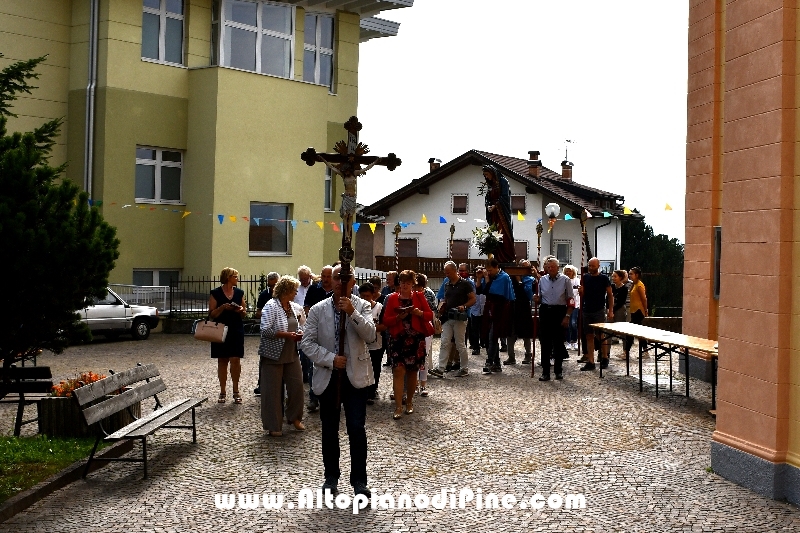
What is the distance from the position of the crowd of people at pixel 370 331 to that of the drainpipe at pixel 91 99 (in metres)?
10.5

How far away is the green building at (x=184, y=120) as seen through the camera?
25.5 meters

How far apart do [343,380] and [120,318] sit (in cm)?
1609

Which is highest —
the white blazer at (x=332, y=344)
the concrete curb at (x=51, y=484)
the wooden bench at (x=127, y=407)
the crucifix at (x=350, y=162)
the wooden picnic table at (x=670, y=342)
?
the crucifix at (x=350, y=162)

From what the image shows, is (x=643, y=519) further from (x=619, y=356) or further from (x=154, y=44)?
(x=154, y=44)

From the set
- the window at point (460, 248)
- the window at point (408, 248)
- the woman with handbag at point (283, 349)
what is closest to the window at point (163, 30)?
the woman with handbag at point (283, 349)

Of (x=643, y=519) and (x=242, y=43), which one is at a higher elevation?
(x=242, y=43)

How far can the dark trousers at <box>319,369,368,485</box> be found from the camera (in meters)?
8.33

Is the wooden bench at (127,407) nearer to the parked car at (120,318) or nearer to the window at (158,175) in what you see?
the parked car at (120,318)

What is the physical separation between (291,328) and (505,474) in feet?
11.6

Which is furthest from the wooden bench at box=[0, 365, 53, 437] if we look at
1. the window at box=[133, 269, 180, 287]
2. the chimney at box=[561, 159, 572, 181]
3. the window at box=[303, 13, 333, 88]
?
the chimney at box=[561, 159, 572, 181]

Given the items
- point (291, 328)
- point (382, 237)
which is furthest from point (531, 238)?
point (291, 328)

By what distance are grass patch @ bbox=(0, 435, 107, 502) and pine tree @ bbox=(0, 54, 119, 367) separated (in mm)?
1016

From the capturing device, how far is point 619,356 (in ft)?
66.3

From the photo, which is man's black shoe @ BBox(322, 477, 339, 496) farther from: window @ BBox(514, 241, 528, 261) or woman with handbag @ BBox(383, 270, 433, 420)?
window @ BBox(514, 241, 528, 261)
